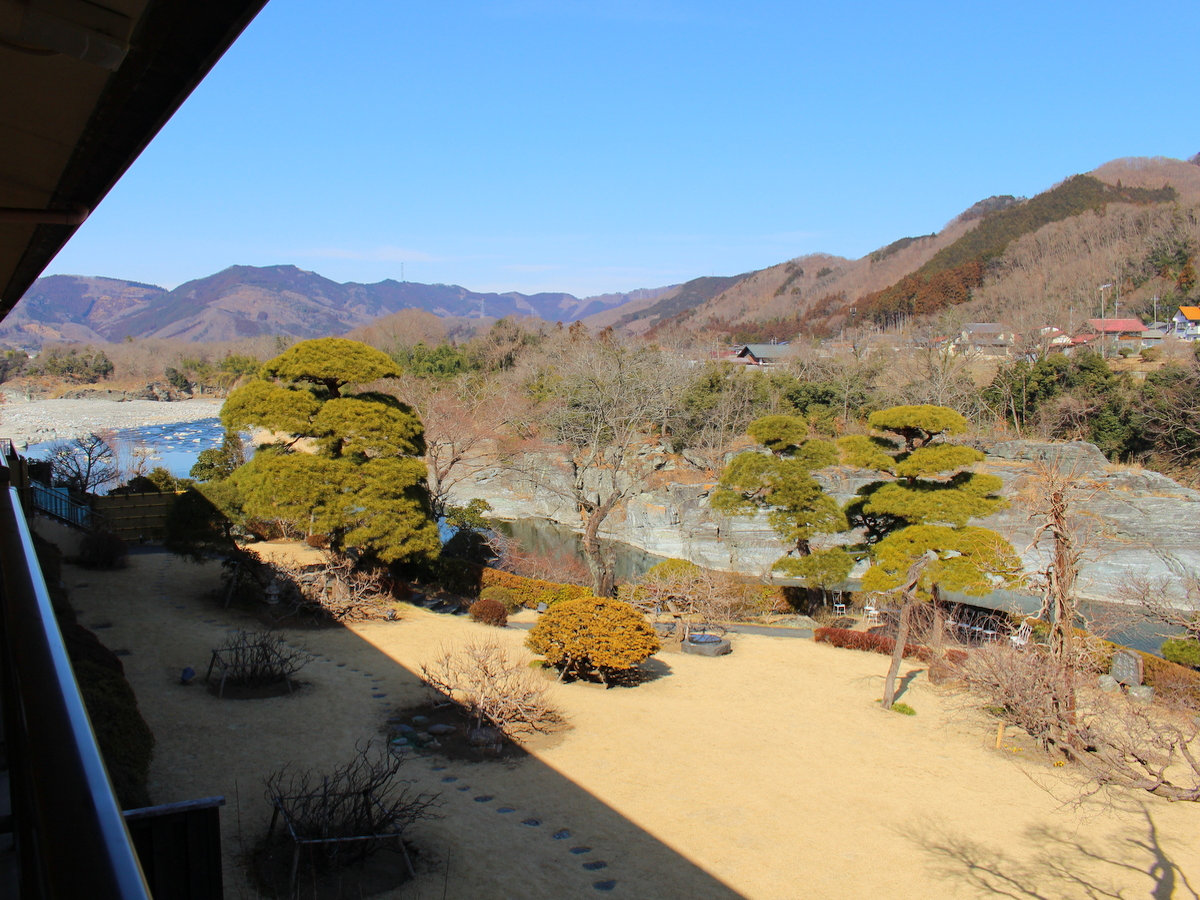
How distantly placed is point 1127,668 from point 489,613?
10.7m

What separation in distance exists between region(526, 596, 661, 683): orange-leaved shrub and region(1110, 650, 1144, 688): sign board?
7.42 m

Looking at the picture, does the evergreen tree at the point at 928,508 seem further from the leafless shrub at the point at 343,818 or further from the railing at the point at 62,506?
the railing at the point at 62,506

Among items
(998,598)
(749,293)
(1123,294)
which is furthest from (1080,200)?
(998,598)

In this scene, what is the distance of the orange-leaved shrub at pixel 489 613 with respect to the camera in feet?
48.0

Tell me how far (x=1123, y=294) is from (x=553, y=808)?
54.9 m

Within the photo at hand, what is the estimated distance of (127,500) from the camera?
1719 cm

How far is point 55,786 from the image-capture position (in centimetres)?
86

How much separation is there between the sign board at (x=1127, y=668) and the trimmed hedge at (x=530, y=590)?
9313 mm

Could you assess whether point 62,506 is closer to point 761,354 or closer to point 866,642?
point 866,642

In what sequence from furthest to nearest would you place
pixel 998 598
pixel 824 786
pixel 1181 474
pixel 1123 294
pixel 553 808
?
pixel 1123 294
pixel 1181 474
pixel 998 598
pixel 824 786
pixel 553 808

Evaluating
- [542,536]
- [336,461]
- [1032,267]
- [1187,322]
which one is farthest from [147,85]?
[1032,267]

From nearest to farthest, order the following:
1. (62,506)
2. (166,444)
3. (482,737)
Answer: (482,737) < (62,506) < (166,444)

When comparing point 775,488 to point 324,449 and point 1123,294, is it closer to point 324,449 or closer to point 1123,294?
point 324,449

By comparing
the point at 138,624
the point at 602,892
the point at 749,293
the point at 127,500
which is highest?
the point at 749,293
